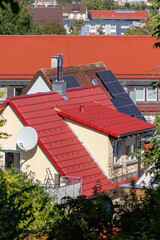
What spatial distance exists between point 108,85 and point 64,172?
11096mm

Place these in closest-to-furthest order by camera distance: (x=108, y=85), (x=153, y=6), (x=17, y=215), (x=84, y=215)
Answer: (x=84, y=215), (x=153, y=6), (x=17, y=215), (x=108, y=85)

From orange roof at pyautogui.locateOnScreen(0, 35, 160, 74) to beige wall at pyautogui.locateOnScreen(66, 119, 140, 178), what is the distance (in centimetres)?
2761

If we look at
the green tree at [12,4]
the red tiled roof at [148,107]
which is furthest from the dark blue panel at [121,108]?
the green tree at [12,4]

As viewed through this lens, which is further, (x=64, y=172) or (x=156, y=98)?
(x=156, y=98)

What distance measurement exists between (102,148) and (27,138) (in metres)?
2.52

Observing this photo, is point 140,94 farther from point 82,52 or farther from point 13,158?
point 13,158

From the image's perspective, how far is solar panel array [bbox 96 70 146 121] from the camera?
2689 cm

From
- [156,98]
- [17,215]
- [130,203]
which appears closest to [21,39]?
[156,98]

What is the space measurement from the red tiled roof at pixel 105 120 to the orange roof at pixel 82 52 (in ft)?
85.7

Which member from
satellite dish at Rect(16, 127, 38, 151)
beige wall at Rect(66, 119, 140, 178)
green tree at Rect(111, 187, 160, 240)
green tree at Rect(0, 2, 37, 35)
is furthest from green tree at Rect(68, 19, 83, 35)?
green tree at Rect(111, 187, 160, 240)

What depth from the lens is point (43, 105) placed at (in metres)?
21.1

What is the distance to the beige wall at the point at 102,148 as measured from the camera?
65.2 feet

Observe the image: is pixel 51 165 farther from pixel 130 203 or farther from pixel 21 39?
pixel 21 39

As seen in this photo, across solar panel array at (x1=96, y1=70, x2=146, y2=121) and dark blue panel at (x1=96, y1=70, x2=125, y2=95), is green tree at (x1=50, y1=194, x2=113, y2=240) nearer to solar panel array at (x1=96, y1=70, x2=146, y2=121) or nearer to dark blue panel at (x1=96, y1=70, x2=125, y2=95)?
solar panel array at (x1=96, y1=70, x2=146, y2=121)
